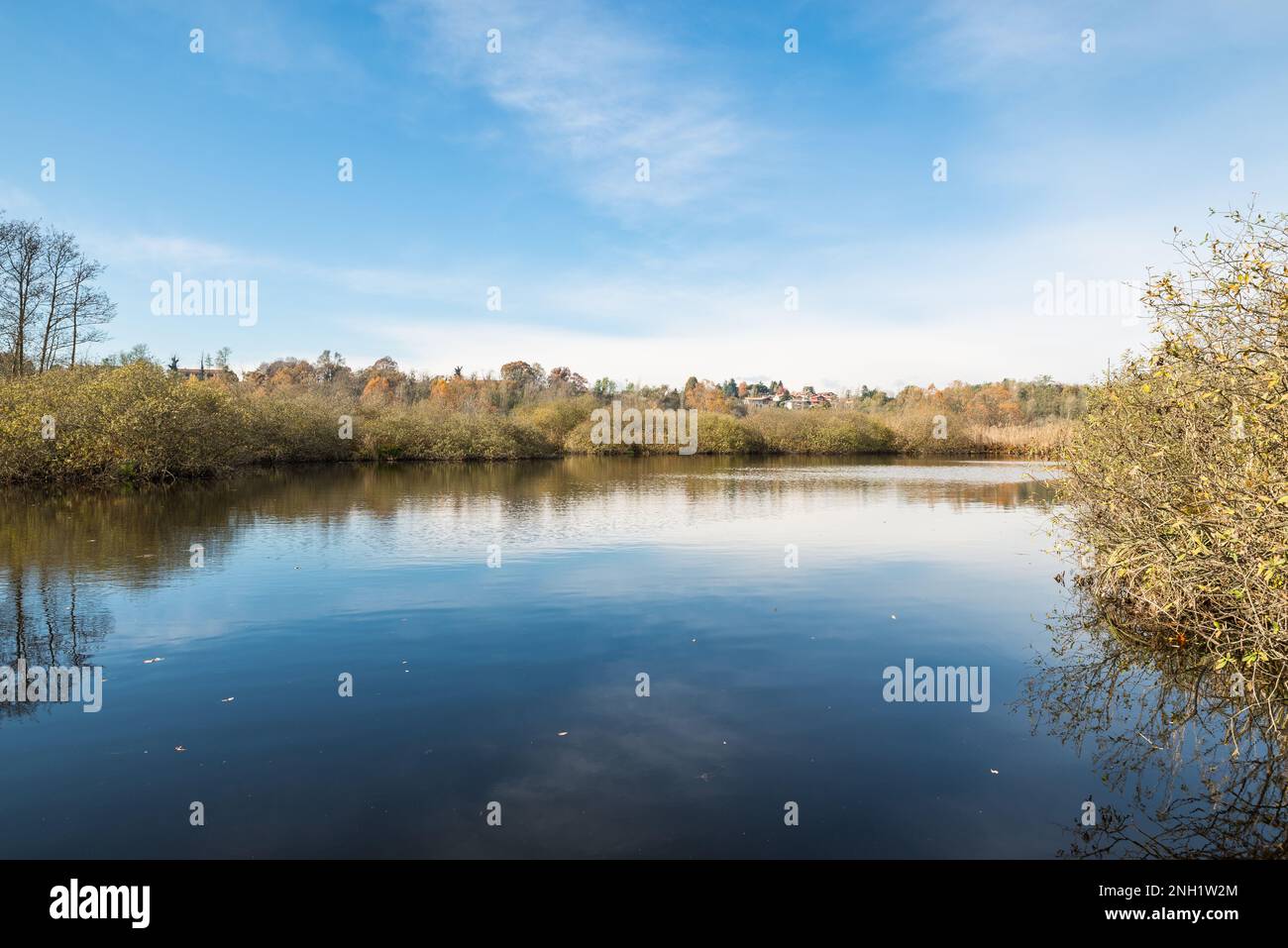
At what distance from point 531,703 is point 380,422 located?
5108 centimetres

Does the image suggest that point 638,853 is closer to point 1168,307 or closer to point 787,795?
point 787,795

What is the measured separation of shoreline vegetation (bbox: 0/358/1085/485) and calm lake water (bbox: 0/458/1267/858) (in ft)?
21.5

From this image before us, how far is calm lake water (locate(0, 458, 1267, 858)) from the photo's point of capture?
524 cm

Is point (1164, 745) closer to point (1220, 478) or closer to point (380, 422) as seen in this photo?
point (1220, 478)

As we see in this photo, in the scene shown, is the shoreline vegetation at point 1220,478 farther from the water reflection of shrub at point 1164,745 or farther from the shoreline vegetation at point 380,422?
the shoreline vegetation at point 380,422

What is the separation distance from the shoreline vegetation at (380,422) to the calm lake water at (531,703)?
21.5 ft

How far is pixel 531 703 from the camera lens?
752 cm

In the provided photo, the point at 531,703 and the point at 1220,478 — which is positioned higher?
the point at 1220,478

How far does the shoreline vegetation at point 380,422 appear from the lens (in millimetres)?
29703
